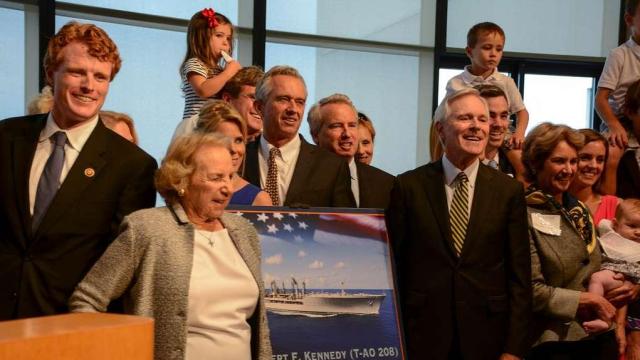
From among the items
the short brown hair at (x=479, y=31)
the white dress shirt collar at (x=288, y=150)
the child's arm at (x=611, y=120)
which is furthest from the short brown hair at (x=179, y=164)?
the short brown hair at (x=479, y=31)

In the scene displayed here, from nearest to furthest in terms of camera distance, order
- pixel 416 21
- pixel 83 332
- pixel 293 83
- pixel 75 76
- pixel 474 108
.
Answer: pixel 83 332
pixel 75 76
pixel 474 108
pixel 293 83
pixel 416 21

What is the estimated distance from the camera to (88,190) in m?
2.89

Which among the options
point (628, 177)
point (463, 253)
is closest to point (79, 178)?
point (463, 253)

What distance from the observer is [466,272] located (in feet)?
11.7

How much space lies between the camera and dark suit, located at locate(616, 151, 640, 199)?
16.5 ft

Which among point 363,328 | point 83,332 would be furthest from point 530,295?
point 83,332

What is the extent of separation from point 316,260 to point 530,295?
912 mm

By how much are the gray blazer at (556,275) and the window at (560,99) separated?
527 centimetres

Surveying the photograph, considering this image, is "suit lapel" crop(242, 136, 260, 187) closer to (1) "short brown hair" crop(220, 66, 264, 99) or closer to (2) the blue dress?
(2) the blue dress

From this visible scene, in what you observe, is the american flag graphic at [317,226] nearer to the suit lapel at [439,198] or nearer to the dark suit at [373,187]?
the suit lapel at [439,198]

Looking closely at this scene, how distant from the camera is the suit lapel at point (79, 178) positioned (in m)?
2.83

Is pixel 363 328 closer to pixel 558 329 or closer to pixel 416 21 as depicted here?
pixel 558 329

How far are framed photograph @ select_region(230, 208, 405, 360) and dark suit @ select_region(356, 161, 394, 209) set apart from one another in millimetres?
588

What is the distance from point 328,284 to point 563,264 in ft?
3.75
